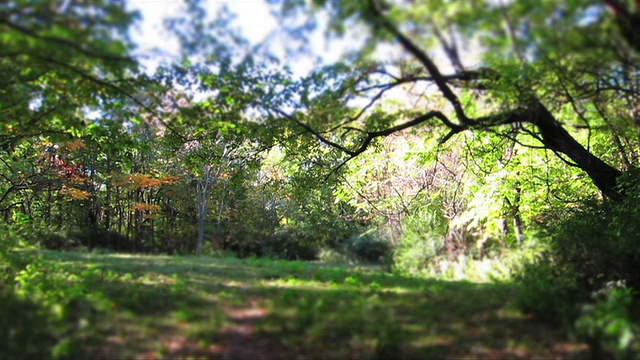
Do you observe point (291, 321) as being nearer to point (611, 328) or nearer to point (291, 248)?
point (611, 328)

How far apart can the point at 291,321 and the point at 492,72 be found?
4392 millimetres

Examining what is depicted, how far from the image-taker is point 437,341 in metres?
4.70

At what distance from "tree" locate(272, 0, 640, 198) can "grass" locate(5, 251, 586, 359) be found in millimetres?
2814

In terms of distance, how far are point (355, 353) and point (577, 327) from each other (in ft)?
7.66

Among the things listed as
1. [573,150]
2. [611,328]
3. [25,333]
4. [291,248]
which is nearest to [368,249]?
[291,248]

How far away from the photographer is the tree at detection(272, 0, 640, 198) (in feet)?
17.0

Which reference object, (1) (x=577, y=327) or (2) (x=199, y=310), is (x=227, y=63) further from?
(1) (x=577, y=327)

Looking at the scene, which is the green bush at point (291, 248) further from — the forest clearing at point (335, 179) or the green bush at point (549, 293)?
the green bush at point (549, 293)

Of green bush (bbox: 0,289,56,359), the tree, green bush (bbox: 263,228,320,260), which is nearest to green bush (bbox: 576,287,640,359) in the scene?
the tree

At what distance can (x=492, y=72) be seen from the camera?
6.42 meters

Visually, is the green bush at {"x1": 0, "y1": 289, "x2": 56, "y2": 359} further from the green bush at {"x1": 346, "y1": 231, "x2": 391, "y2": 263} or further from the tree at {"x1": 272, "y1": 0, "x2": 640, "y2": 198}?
the green bush at {"x1": 346, "y1": 231, "x2": 391, "y2": 263}

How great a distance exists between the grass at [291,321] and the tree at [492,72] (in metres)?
2.81

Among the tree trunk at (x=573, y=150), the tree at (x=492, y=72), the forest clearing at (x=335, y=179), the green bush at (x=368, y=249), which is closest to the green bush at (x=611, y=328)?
the forest clearing at (x=335, y=179)

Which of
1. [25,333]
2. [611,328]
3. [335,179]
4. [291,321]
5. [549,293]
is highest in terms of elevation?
[335,179]
